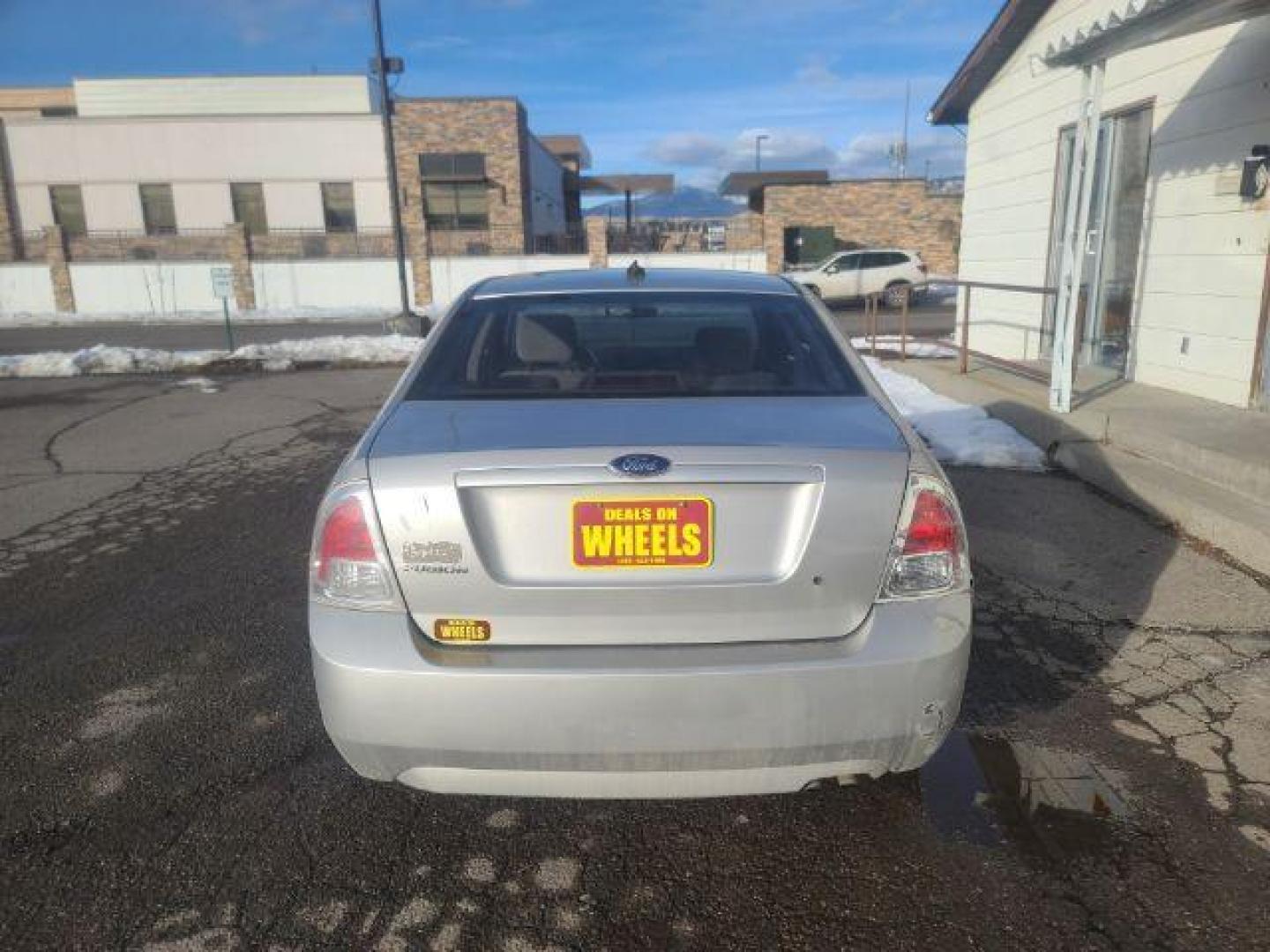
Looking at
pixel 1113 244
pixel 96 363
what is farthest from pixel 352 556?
pixel 96 363

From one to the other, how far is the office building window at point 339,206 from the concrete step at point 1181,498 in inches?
1372

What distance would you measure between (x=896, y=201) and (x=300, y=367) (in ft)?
87.1

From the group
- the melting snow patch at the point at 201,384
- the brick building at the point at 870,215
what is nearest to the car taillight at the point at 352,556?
the melting snow patch at the point at 201,384

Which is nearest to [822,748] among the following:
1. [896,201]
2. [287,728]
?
[287,728]

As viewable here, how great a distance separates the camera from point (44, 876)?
7.79 ft

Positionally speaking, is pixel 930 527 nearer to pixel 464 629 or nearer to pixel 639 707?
pixel 639 707

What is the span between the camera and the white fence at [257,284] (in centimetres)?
2981

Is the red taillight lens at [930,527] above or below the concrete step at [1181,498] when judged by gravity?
above

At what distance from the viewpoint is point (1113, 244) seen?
8758 mm

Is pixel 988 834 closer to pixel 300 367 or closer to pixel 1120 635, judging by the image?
pixel 1120 635

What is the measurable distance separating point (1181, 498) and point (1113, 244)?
4595 mm

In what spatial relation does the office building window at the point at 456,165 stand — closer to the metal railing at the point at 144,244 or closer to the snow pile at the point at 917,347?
the metal railing at the point at 144,244

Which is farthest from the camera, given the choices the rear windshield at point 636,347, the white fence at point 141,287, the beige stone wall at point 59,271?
the white fence at point 141,287

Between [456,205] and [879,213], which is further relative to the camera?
[456,205]
